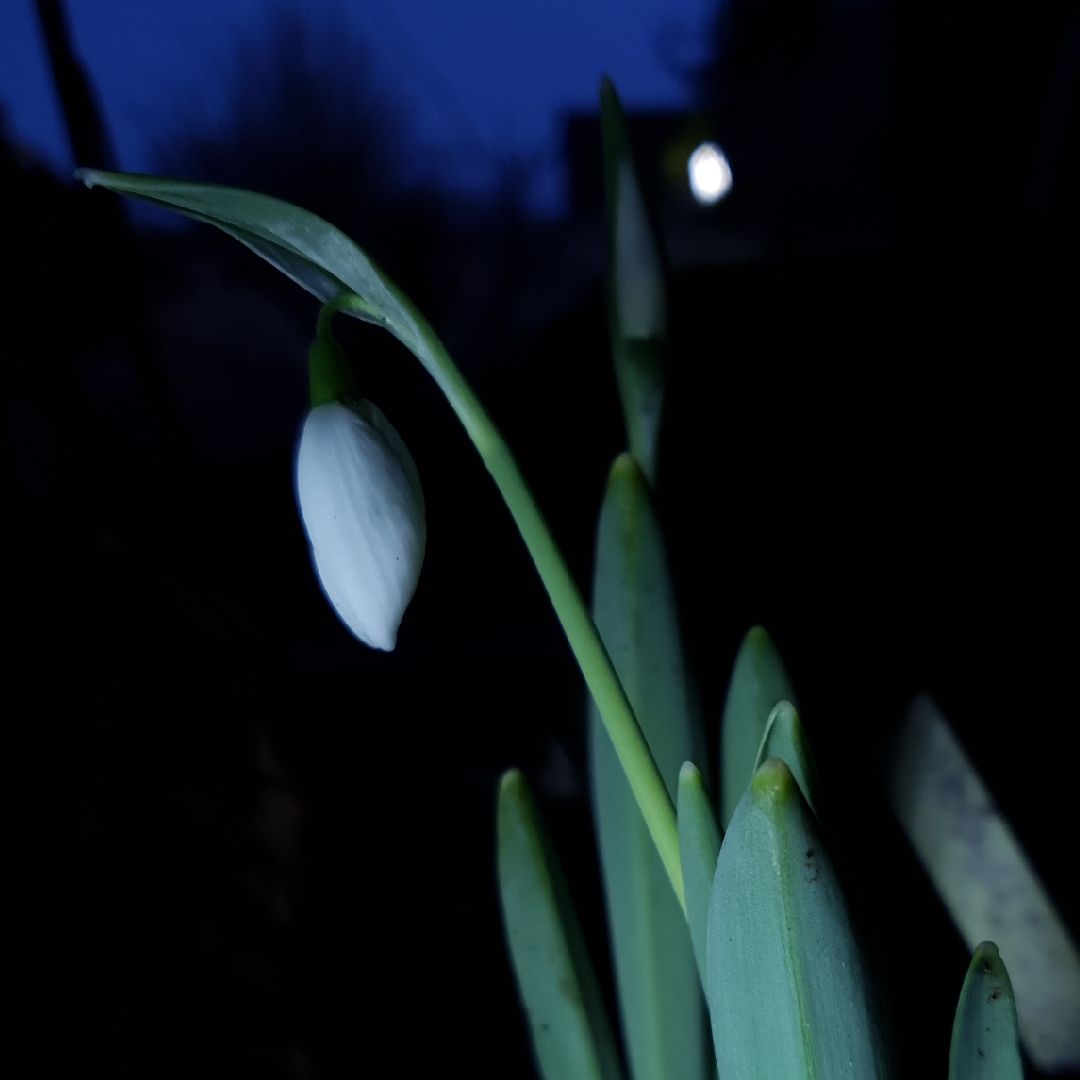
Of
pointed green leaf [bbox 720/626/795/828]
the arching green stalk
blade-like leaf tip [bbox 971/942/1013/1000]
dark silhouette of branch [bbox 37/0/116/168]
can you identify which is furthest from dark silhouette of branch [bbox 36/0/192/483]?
blade-like leaf tip [bbox 971/942/1013/1000]

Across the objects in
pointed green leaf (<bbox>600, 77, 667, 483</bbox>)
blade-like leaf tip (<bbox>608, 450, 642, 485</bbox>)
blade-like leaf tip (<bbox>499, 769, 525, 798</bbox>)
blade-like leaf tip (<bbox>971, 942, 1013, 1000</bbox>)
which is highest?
pointed green leaf (<bbox>600, 77, 667, 483</bbox>)

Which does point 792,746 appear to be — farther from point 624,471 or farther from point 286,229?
point 286,229

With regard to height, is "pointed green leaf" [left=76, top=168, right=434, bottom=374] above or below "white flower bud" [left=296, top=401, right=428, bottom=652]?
above

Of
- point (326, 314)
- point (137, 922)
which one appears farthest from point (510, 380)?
point (137, 922)

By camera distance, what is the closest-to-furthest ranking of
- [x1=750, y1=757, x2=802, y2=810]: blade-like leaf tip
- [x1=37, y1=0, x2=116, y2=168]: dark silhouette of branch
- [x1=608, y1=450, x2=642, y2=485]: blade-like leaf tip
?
[x1=750, y1=757, x2=802, y2=810]: blade-like leaf tip, [x1=608, y1=450, x2=642, y2=485]: blade-like leaf tip, [x1=37, y1=0, x2=116, y2=168]: dark silhouette of branch

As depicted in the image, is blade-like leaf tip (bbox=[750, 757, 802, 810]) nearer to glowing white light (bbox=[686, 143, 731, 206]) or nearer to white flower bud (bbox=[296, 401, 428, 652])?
white flower bud (bbox=[296, 401, 428, 652])

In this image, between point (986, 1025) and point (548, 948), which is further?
point (548, 948)

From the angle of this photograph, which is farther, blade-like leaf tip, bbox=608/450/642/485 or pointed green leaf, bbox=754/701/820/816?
blade-like leaf tip, bbox=608/450/642/485

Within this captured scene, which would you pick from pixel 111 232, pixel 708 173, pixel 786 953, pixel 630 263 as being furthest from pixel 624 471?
pixel 111 232
